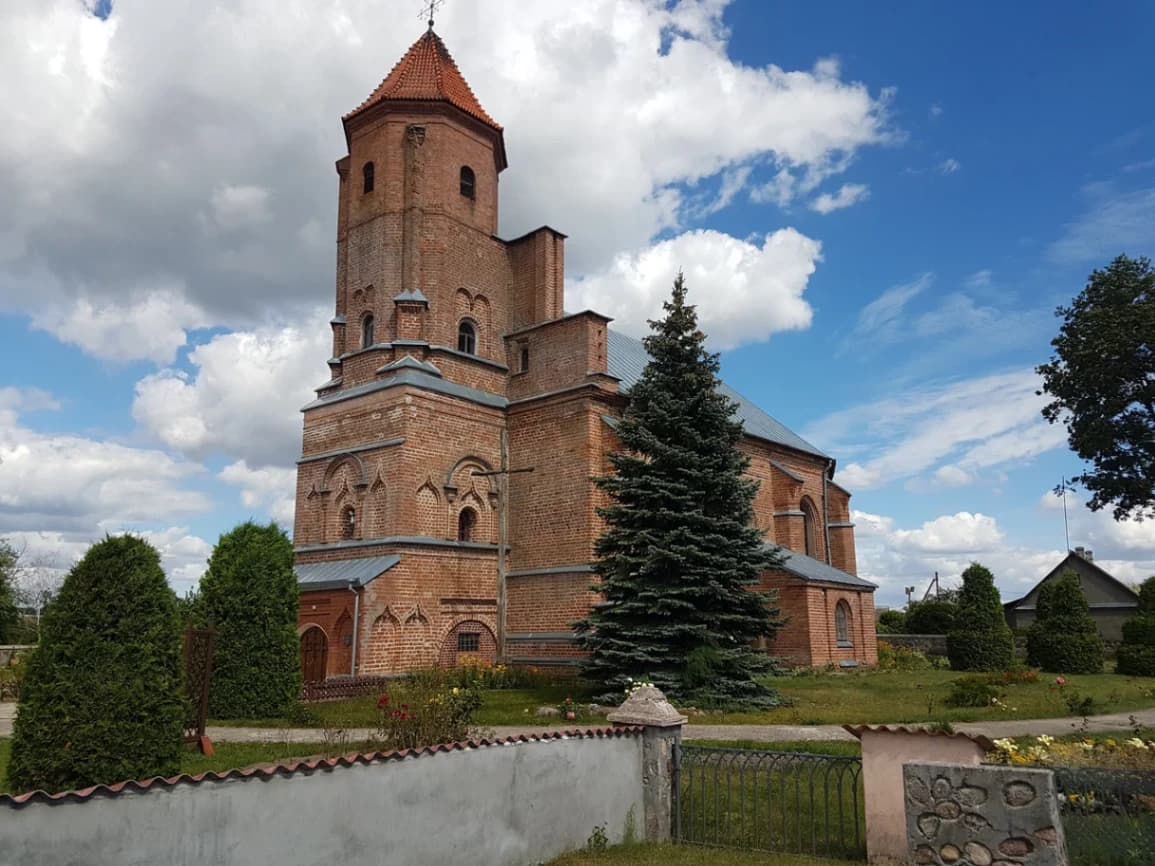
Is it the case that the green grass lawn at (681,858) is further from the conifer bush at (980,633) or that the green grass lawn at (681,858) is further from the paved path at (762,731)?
the conifer bush at (980,633)

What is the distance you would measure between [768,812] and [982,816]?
2.47m

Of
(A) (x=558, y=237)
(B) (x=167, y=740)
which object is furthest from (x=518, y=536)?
(B) (x=167, y=740)

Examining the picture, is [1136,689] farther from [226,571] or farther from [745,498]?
[226,571]

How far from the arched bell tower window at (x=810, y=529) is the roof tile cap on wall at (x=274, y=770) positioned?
80.2ft

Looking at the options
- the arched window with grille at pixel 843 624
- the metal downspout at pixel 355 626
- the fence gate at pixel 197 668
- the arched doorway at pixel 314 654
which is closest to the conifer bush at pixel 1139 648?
the arched window with grille at pixel 843 624

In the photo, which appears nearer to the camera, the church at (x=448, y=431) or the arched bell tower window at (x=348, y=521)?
the church at (x=448, y=431)

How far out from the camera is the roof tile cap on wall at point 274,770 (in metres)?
4.51

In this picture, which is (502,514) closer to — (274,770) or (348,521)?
(348,521)

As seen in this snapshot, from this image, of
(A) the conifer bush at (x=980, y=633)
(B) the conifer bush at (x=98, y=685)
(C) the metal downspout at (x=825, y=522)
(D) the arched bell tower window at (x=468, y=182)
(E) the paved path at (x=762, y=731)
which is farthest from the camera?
(C) the metal downspout at (x=825, y=522)

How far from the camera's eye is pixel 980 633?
1088 inches

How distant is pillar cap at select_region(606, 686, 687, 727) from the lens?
27.6 ft

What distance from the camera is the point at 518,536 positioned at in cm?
2270

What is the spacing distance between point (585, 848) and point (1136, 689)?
19175 millimetres

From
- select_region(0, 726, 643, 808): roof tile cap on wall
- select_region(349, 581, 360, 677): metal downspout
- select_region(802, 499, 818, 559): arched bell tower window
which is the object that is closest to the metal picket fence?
select_region(0, 726, 643, 808): roof tile cap on wall
